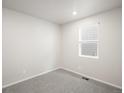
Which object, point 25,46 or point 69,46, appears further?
point 69,46

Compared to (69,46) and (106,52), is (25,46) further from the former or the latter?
(106,52)

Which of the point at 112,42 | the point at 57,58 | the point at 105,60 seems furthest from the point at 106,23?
the point at 57,58

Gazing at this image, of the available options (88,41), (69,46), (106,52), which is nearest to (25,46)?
(69,46)

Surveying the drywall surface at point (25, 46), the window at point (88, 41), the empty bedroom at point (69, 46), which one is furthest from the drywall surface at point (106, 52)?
the drywall surface at point (25, 46)

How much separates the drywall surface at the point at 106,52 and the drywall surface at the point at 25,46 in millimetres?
1333

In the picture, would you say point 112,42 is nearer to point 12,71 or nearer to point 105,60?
point 105,60

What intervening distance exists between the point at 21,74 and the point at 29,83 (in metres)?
0.45

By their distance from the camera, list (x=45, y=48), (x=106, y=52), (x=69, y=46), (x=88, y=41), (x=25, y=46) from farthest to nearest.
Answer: (x=69, y=46)
(x=45, y=48)
(x=88, y=41)
(x=25, y=46)
(x=106, y=52)

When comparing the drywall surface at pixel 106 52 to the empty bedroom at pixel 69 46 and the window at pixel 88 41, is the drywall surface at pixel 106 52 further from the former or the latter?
the window at pixel 88 41

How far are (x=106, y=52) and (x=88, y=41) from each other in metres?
0.82

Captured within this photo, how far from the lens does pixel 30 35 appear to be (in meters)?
2.75

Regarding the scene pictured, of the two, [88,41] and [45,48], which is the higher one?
[88,41]

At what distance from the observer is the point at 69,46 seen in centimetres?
357

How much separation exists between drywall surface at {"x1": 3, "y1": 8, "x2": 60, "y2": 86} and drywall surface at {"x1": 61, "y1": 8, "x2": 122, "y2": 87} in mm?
1333
